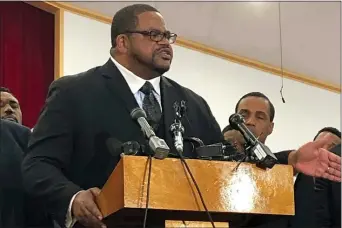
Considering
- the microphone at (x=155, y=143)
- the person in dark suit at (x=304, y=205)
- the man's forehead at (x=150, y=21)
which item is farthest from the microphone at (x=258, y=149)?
the person in dark suit at (x=304, y=205)

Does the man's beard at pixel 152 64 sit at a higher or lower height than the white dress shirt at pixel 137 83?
higher

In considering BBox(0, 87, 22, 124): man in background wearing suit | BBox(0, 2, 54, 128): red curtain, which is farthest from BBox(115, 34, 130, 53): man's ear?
BBox(0, 2, 54, 128): red curtain

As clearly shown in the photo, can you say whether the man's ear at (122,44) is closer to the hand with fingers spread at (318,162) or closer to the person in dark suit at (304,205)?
the hand with fingers spread at (318,162)

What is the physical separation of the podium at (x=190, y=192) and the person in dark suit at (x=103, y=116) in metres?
0.23

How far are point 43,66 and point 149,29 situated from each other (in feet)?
10.4

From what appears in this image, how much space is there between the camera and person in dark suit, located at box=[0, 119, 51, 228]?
256 centimetres

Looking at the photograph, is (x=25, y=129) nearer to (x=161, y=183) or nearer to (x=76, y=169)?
(x=76, y=169)

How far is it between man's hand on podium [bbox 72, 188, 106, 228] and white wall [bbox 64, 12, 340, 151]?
146 inches

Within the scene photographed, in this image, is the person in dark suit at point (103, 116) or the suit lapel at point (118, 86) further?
the suit lapel at point (118, 86)

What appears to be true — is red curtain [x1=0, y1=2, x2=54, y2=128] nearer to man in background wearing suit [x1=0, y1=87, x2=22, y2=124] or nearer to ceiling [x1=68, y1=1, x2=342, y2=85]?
ceiling [x1=68, y1=1, x2=342, y2=85]

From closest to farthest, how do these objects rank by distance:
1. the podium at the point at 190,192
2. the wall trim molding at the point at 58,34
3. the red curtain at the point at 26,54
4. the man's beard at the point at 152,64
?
the podium at the point at 190,192, the man's beard at the point at 152,64, the red curtain at the point at 26,54, the wall trim molding at the point at 58,34

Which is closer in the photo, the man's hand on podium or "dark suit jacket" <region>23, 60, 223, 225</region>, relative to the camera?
the man's hand on podium

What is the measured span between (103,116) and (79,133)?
9 centimetres

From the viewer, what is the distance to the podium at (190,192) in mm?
1677
